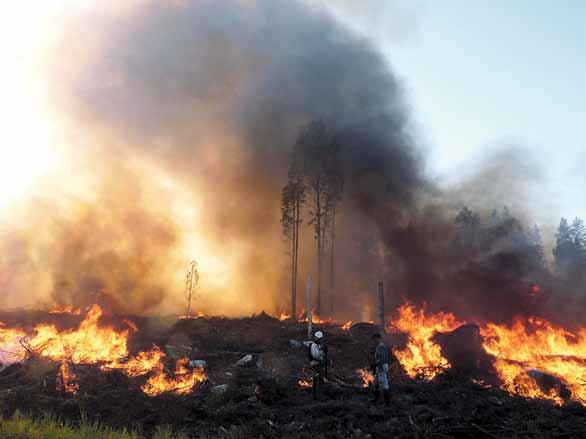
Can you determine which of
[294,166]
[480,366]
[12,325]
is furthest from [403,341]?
[294,166]

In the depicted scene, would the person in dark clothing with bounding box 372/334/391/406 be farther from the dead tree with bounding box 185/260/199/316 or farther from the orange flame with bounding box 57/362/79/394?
Answer: the dead tree with bounding box 185/260/199/316

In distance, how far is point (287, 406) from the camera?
14.8 meters

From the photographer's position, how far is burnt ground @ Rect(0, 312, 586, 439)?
472 inches

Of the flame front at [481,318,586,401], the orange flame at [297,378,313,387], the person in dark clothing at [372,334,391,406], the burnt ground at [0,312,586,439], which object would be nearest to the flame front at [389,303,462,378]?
the burnt ground at [0,312,586,439]

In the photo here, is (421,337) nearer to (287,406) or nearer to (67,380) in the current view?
(287,406)

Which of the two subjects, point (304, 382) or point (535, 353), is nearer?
point (304, 382)

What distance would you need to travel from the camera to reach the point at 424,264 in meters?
34.7

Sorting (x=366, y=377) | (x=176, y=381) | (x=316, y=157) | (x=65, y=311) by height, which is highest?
(x=316, y=157)

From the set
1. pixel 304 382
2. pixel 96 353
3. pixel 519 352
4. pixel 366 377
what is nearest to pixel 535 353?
pixel 519 352

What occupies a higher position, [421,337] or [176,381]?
[421,337]

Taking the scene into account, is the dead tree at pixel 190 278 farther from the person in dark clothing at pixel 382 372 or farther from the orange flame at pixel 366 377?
the person in dark clothing at pixel 382 372

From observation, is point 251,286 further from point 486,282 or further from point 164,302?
point 486,282

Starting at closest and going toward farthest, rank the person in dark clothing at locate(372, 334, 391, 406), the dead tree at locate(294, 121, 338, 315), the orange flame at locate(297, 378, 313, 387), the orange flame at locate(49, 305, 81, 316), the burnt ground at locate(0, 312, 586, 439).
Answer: the burnt ground at locate(0, 312, 586, 439) < the person in dark clothing at locate(372, 334, 391, 406) < the orange flame at locate(297, 378, 313, 387) < the orange flame at locate(49, 305, 81, 316) < the dead tree at locate(294, 121, 338, 315)

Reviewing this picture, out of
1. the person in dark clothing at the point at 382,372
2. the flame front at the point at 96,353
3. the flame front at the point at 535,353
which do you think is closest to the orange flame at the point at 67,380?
the flame front at the point at 96,353
